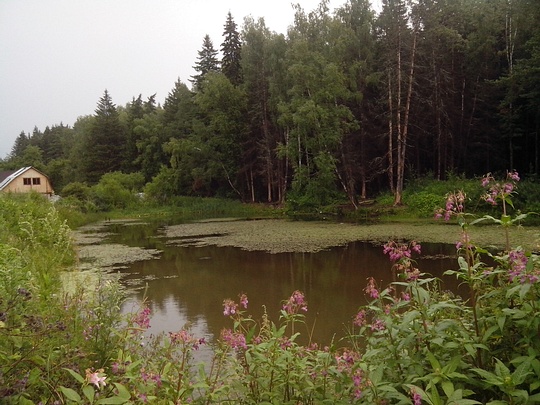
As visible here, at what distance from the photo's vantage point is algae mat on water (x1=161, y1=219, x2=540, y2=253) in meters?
11.5

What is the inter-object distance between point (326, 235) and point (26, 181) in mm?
34304

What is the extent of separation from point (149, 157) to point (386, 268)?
38.8 m

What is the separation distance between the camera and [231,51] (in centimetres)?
Result: 3238

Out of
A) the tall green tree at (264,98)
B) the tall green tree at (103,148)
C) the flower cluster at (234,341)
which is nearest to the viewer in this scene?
the flower cluster at (234,341)

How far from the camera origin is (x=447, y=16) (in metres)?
20.9

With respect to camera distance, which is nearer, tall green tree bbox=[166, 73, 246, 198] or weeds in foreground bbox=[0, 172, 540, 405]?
weeds in foreground bbox=[0, 172, 540, 405]

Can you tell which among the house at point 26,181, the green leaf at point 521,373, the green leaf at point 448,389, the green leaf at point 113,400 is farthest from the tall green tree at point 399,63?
the house at point 26,181

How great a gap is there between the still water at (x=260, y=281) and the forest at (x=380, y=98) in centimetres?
1079

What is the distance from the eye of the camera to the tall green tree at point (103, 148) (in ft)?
158

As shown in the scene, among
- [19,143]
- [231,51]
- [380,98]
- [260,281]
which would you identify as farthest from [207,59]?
[19,143]

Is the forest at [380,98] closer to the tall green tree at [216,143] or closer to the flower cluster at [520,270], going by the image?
the tall green tree at [216,143]

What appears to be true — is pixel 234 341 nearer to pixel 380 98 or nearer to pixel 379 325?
pixel 379 325

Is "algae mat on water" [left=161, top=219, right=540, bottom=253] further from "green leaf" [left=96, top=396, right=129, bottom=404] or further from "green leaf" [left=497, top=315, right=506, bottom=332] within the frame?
"green leaf" [left=96, top=396, right=129, bottom=404]

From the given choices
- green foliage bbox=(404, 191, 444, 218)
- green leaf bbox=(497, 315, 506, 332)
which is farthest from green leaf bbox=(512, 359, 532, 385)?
green foliage bbox=(404, 191, 444, 218)
